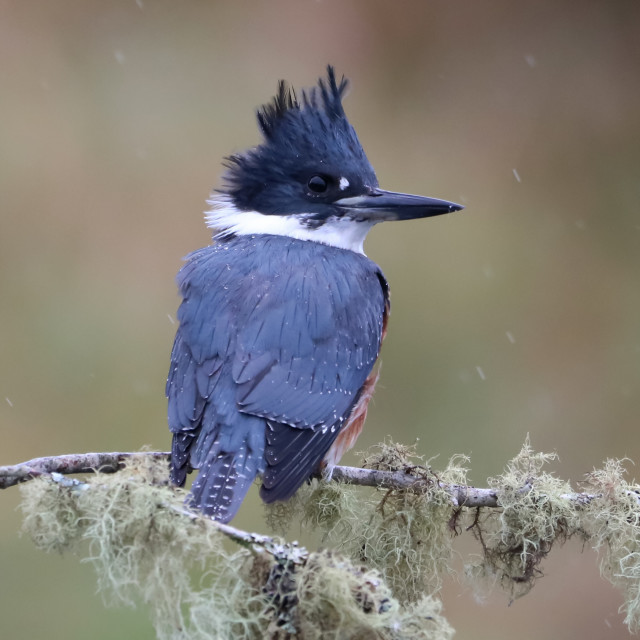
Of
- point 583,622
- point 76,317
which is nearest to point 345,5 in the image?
point 76,317

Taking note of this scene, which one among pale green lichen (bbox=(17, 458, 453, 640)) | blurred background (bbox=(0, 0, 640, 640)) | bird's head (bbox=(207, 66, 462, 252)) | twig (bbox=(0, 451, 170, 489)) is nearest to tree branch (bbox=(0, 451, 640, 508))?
twig (bbox=(0, 451, 170, 489))

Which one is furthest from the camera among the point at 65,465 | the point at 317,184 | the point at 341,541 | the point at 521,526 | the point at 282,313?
the point at 317,184

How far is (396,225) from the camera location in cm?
448

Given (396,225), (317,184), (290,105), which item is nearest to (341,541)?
(317,184)

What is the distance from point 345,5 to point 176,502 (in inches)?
140

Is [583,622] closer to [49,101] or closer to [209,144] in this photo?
[209,144]

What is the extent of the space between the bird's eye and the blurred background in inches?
36.6

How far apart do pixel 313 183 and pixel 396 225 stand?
1534 millimetres

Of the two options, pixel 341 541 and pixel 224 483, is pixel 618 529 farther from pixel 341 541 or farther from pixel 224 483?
pixel 224 483

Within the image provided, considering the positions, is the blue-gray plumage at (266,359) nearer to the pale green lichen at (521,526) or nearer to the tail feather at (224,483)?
the tail feather at (224,483)

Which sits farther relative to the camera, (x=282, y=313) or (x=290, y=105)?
(x=290, y=105)

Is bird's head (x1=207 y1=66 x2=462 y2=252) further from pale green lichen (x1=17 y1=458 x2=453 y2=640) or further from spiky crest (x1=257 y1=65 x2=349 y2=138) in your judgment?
pale green lichen (x1=17 y1=458 x2=453 y2=640)

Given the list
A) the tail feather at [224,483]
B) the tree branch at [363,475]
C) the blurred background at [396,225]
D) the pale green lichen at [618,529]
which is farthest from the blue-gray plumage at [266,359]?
the blurred background at [396,225]

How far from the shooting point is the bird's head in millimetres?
2961
